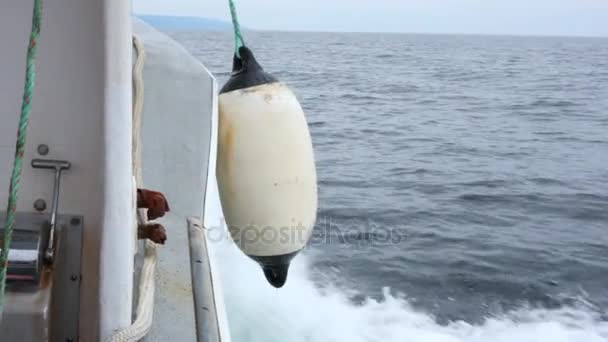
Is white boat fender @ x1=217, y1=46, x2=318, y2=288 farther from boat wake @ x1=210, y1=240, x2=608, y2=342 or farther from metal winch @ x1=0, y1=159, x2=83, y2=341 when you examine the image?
boat wake @ x1=210, y1=240, x2=608, y2=342

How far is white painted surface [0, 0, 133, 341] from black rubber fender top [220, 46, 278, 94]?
1.56ft

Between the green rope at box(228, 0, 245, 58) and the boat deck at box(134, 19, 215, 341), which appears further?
the boat deck at box(134, 19, 215, 341)

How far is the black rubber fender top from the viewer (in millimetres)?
1605

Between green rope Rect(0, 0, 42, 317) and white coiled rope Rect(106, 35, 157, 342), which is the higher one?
green rope Rect(0, 0, 42, 317)

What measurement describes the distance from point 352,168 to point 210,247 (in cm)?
552

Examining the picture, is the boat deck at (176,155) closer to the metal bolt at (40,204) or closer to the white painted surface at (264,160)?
the white painted surface at (264,160)

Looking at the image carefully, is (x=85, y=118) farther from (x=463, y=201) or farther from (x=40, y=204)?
(x=463, y=201)

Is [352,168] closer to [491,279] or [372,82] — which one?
[491,279]

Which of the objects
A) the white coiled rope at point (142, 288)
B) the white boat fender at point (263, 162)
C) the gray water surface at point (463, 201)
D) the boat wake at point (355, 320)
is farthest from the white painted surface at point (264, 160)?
the gray water surface at point (463, 201)

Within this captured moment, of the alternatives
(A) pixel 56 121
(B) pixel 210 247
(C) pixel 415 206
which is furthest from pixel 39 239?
(C) pixel 415 206

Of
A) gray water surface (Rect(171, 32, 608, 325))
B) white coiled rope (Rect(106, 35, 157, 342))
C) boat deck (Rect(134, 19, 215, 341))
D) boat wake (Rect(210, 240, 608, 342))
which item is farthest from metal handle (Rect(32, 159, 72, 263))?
gray water surface (Rect(171, 32, 608, 325))

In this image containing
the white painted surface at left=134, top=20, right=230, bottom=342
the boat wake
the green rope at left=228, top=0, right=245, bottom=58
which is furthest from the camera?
the boat wake

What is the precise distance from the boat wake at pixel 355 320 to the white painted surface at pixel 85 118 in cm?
225

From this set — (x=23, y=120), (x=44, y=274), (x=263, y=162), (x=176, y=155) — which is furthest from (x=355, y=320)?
(x=23, y=120)
